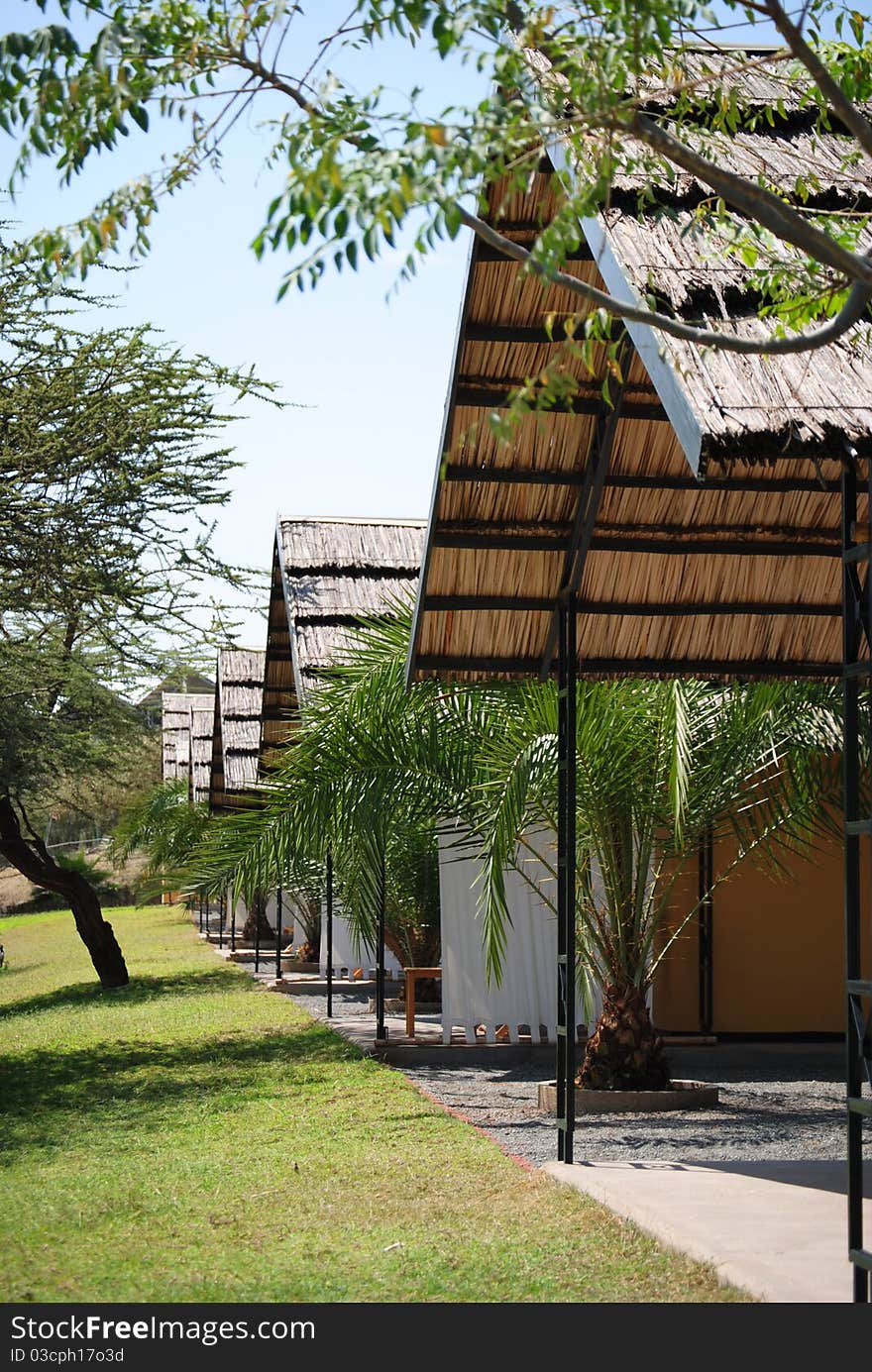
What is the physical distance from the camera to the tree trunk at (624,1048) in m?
10.1

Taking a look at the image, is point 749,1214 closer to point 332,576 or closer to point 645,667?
point 645,667

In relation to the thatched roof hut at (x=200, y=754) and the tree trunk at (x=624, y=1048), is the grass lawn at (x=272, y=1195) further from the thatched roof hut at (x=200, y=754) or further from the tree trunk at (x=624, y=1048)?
the thatched roof hut at (x=200, y=754)

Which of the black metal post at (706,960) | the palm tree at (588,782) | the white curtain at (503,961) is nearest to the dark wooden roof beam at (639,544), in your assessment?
the palm tree at (588,782)

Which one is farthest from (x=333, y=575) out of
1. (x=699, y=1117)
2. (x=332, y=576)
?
(x=699, y=1117)

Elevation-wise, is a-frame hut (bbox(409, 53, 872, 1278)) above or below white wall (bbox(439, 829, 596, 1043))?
above

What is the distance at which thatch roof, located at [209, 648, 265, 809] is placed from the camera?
22766 millimetres

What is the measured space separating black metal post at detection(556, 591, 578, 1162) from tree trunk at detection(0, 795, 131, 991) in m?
9.68

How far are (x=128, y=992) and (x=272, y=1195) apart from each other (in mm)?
13514

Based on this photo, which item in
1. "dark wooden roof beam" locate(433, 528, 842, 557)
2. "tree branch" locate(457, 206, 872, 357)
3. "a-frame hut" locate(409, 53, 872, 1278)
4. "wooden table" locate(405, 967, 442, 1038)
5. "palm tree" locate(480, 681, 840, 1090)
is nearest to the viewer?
"tree branch" locate(457, 206, 872, 357)

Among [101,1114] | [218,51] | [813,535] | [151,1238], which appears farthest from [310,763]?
[218,51]

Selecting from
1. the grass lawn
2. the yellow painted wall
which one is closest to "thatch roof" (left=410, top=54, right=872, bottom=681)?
the grass lawn

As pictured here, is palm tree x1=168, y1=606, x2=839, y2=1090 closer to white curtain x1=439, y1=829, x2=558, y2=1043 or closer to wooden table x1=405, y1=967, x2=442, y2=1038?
white curtain x1=439, y1=829, x2=558, y2=1043

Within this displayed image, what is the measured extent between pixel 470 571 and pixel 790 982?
21.7 feet
